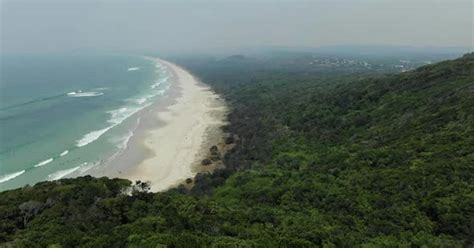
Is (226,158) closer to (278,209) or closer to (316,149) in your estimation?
(316,149)

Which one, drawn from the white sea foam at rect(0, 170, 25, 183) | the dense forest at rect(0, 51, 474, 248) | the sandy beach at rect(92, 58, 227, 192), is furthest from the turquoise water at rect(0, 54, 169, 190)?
the dense forest at rect(0, 51, 474, 248)

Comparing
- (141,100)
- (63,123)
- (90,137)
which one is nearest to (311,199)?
(90,137)

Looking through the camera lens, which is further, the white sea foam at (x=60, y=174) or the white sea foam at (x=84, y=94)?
the white sea foam at (x=84, y=94)

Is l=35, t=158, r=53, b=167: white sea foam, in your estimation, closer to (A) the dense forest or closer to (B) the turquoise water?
(B) the turquoise water

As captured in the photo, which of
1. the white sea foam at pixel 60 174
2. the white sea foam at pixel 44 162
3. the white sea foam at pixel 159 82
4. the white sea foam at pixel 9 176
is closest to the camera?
the white sea foam at pixel 60 174

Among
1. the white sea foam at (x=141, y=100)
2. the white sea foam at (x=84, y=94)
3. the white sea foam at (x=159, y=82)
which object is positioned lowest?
the white sea foam at (x=141, y=100)

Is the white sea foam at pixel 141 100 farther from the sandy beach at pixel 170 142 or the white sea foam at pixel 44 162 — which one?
the white sea foam at pixel 44 162

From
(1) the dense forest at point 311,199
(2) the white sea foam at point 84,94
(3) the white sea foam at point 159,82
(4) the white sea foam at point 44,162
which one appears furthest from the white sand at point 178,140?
(3) the white sea foam at point 159,82
